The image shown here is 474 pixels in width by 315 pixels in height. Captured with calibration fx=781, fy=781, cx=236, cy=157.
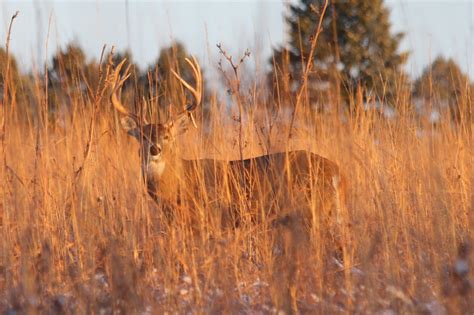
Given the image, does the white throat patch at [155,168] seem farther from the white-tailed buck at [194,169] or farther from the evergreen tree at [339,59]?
the evergreen tree at [339,59]

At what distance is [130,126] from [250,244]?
2.77 meters

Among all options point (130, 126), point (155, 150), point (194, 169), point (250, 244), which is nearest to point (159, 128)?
point (155, 150)

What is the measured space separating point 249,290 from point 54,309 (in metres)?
0.80

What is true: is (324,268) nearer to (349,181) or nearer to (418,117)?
(349,181)

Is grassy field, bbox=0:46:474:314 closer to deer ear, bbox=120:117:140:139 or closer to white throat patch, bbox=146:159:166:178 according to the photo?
white throat patch, bbox=146:159:166:178

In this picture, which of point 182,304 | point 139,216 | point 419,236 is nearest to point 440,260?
point 419,236

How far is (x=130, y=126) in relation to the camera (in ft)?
20.1

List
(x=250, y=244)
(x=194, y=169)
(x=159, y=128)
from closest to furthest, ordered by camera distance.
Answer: (x=250, y=244), (x=194, y=169), (x=159, y=128)

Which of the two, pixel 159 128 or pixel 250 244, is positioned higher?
pixel 159 128

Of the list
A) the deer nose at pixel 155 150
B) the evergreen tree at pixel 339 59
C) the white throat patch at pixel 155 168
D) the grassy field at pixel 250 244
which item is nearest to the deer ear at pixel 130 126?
the white throat patch at pixel 155 168

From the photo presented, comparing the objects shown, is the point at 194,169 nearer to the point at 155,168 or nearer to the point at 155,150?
the point at 155,150

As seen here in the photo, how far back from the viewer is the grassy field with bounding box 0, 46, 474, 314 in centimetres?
293

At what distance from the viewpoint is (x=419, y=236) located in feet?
11.5

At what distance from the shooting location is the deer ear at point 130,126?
19.8 ft
